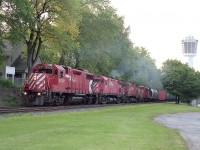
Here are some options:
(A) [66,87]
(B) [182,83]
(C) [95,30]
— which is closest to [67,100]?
(A) [66,87]

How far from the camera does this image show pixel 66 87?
35062 mm

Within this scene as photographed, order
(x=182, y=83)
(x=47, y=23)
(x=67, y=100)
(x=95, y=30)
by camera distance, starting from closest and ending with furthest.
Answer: (x=67, y=100) → (x=47, y=23) → (x=95, y=30) → (x=182, y=83)

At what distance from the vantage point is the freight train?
31.4 metres

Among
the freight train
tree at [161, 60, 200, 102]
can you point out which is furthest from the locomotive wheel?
tree at [161, 60, 200, 102]

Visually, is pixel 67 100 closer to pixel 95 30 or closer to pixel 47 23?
pixel 47 23

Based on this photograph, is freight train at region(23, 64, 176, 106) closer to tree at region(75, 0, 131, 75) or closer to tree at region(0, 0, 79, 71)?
tree at region(0, 0, 79, 71)

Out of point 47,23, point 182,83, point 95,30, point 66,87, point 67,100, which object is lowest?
point 67,100

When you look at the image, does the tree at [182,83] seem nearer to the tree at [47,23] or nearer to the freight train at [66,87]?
the freight train at [66,87]

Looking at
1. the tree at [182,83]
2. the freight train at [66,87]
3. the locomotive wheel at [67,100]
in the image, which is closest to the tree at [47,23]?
the freight train at [66,87]

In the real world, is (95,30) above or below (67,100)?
above

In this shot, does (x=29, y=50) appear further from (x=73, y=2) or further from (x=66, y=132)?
(x=66, y=132)

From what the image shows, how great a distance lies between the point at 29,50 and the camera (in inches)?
1601

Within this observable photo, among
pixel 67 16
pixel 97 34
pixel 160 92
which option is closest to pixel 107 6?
pixel 97 34

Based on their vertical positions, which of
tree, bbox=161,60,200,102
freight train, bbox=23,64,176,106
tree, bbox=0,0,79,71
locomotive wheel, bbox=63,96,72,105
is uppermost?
tree, bbox=0,0,79,71
